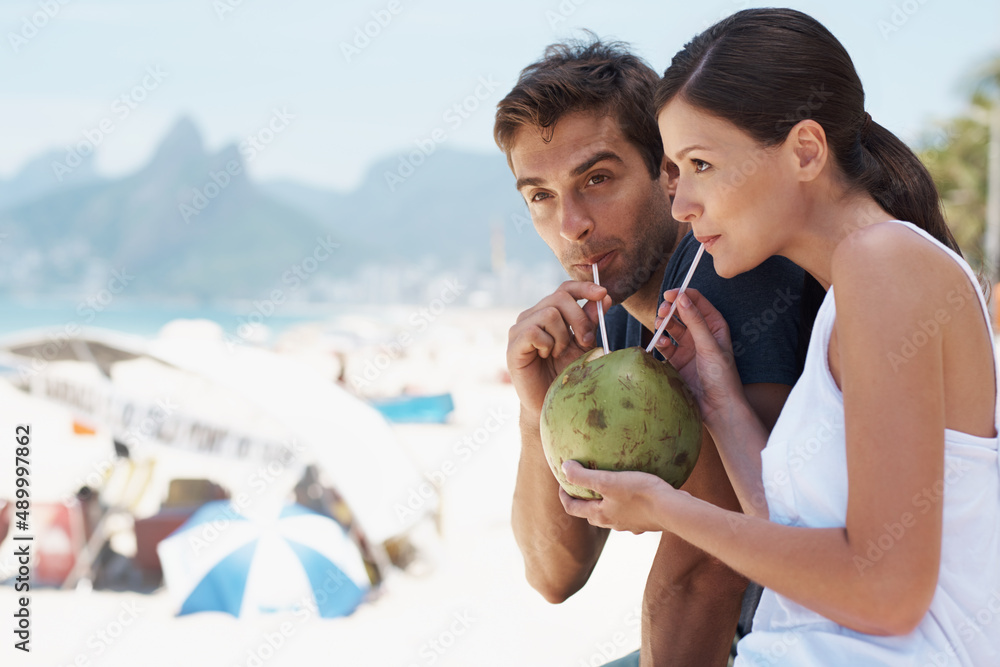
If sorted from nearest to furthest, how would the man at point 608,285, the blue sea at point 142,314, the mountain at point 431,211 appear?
1. the man at point 608,285
2. the blue sea at point 142,314
3. the mountain at point 431,211

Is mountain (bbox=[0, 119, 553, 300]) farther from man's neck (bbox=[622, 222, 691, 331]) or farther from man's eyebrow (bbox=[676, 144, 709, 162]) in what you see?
man's eyebrow (bbox=[676, 144, 709, 162])

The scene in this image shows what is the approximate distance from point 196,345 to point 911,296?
5781 millimetres

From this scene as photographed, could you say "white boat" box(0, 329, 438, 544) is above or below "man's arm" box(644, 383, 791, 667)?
below

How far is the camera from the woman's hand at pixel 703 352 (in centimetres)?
155

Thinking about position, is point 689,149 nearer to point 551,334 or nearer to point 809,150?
point 809,150

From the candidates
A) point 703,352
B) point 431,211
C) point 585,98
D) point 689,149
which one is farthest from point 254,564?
point 431,211

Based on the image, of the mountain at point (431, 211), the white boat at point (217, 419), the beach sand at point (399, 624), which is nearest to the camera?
the beach sand at point (399, 624)

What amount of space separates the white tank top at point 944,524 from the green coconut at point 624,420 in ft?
0.61

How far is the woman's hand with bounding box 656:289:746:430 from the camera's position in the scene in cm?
155

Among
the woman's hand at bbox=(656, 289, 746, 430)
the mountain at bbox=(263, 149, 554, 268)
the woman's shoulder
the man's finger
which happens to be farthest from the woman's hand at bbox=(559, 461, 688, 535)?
the mountain at bbox=(263, 149, 554, 268)

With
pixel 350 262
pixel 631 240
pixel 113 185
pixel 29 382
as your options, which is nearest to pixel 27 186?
pixel 113 185

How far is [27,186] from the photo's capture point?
254 feet

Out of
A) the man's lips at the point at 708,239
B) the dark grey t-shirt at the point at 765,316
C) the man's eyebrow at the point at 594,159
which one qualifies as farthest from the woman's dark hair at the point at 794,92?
the man's eyebrow at the point at 594,159

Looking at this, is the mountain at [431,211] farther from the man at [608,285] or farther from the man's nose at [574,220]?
the man's nose at [574,220]
